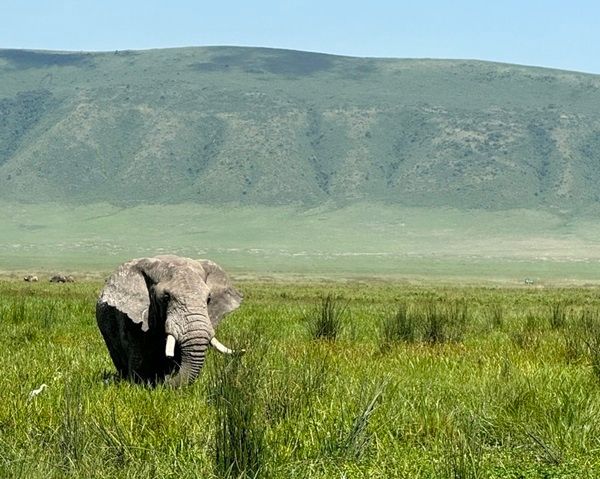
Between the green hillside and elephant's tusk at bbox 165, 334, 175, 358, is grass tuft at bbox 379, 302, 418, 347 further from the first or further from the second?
the green hillside

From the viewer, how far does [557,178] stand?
166375 millimetres

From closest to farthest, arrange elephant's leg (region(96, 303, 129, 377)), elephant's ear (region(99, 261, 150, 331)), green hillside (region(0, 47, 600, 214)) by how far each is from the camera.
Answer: elephant's ear (region(99, 261, 150, 331)), elephant's leg (region(96, 303, 129, 377)), green hillside (region(0, 47, 600, 214))

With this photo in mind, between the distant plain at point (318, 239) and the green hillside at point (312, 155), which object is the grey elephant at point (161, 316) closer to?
the distant plain at point (318, 239)

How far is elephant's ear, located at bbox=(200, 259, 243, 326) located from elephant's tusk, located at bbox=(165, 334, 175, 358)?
116 cm

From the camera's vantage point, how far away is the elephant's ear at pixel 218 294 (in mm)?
10609

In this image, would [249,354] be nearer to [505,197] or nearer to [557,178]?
[505,197]

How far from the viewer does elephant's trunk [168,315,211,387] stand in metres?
9.37

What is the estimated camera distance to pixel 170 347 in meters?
9.20

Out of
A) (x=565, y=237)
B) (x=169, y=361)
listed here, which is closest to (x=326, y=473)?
(x=169, y=361)

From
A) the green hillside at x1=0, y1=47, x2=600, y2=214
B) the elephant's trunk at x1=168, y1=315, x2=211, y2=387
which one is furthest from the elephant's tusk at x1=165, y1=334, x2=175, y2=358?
the green hillside at x1=0, y1=47, x2=600, y2=214

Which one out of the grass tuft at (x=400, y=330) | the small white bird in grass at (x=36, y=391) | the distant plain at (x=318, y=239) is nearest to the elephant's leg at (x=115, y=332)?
the small white bird in grass at (x=36, y=391)

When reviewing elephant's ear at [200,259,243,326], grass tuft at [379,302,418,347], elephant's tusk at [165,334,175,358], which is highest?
elephant's ear at [200,259,243,326]

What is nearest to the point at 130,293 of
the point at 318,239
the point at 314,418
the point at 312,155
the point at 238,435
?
the point at 314,418

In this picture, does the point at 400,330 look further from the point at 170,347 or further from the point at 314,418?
the point at 314,418
